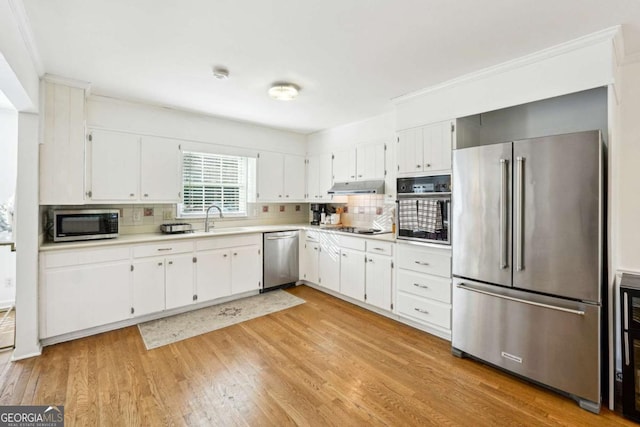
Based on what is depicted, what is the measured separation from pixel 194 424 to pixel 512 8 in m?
A: 3.19

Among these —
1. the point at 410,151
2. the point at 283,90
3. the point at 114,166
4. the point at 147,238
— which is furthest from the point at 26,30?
the point at 410,151

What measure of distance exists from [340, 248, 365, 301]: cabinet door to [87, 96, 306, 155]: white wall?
2.12 m

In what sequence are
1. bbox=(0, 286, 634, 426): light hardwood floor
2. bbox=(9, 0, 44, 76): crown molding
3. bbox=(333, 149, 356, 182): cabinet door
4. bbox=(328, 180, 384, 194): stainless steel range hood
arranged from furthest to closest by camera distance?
bbox=(333, 149, 356, 182): cabinet door < bbox=(328, 180, 384, 194): stainless steel range hood < bbox=(0, 286, 634, 426): light hardwood floor < bbox=(9, 0, 44, 76): crown molding

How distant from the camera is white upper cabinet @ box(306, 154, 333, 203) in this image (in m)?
4.79

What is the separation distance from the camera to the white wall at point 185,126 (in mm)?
3328

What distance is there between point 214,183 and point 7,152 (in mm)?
2388

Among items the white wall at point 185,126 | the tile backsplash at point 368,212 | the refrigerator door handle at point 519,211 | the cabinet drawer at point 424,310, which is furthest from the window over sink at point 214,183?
the refrigerator door handle at point 519,211

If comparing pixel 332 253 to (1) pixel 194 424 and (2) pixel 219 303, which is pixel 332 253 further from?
(1) pixel 194 424

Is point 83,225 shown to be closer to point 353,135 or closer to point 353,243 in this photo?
point 353,243

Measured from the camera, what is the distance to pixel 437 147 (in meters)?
2.98

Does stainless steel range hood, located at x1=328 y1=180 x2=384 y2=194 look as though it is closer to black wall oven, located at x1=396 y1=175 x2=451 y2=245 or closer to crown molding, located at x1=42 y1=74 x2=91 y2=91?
black wall oven, located at x1=396 y1=175 x2=451 y2=245

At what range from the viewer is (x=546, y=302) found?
2178 mm

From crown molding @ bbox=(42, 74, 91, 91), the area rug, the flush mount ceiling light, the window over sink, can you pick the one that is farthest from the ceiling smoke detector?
the area rug

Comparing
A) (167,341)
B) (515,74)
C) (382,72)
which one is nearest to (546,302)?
(515,74)
